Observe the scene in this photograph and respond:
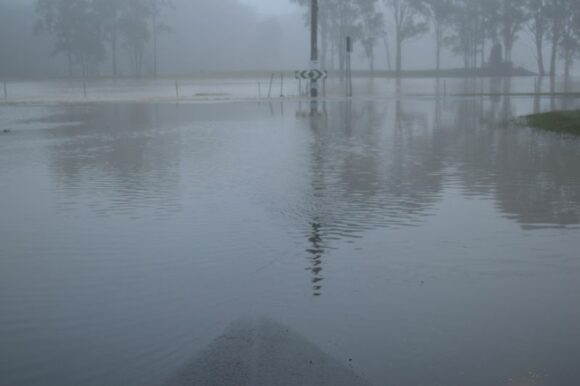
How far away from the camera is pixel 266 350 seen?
15.5ft

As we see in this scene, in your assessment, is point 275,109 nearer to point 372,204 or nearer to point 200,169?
point 200,169

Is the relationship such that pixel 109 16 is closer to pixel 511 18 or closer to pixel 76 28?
pixel 76 28

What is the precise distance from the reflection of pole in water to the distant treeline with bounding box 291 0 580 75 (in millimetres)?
81858

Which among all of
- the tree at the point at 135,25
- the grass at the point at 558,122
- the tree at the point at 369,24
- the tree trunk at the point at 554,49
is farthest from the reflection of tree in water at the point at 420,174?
the tree at the point at 135,25

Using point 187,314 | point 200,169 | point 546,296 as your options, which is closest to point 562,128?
point 200,169

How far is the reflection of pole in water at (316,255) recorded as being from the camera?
6023 millimetres

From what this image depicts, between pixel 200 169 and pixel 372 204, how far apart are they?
Answer: 398 centimetres

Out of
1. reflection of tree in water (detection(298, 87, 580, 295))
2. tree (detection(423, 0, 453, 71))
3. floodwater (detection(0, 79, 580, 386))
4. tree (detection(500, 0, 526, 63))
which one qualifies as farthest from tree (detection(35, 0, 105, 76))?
floodwater (detection(0, 79, 580, 386))

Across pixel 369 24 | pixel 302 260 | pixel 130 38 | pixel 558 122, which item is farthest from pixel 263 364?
pixel 130 38

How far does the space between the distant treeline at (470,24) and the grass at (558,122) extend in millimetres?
69305

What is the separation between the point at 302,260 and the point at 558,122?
13.9m

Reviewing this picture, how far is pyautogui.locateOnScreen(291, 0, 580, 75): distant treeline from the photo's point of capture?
8675 cm

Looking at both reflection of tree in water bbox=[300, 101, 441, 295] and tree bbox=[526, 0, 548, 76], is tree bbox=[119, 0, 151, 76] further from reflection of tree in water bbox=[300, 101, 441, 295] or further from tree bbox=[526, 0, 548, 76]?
reflection of tree in water bbox=[300, 101, 441, 295]

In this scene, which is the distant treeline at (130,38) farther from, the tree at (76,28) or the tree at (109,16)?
the tree at (109,16)
